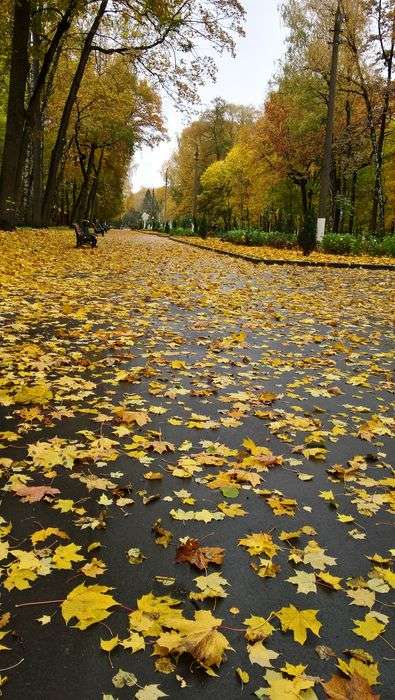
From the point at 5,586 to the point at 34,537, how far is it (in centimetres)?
33

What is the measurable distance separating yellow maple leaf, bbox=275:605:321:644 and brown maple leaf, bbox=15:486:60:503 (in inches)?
53.5

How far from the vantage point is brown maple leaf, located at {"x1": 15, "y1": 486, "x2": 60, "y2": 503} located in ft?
9.00

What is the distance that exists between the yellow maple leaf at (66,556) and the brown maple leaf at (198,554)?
0.45 metres

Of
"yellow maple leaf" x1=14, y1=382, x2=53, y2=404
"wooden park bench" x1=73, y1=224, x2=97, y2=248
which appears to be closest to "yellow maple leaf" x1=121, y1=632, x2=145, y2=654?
"yellow maple leaf" x1=14, y1=382, x2=53, y2=404

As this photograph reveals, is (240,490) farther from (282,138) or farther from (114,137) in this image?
(114,137)

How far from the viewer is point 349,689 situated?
5.61 ft

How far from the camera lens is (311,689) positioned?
171 cm

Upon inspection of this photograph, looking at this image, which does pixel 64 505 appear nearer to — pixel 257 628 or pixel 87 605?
pixel 87 605

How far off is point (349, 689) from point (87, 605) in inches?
38.5

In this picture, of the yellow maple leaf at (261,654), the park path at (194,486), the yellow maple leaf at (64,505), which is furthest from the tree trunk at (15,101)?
the yellow maple leaf at (261,654)

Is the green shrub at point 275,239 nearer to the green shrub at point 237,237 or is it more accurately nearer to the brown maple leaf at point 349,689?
the green shrub at point 237,237

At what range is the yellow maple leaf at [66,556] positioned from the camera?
2.25 metres

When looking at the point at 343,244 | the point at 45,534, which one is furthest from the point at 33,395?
the point at 343,244

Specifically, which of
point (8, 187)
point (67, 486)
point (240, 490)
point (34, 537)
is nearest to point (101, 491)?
point (67, 486)
